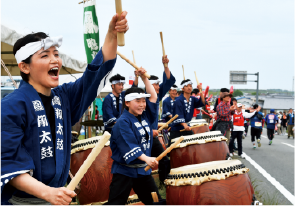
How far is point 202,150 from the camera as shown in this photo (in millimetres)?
3627

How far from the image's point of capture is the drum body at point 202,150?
3.62 metres

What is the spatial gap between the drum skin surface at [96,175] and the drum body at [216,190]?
1.21m

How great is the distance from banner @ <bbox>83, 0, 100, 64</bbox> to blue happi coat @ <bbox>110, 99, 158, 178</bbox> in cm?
259

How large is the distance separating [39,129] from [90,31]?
4.22 m

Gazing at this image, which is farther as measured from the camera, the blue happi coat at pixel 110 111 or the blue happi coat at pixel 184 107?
the blue happi coat at pixel 184 107

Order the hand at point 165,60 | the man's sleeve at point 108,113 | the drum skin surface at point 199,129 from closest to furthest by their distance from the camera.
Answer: the hand at point 165,60 < the man's sleeve at point 108,113 < the drum skin surface at point 199,129

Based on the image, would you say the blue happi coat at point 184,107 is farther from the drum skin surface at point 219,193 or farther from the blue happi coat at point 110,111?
the drum skin surface at point 219,193

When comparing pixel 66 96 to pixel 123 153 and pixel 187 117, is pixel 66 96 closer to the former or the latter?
pixel 123 153

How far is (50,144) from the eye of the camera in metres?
1.39

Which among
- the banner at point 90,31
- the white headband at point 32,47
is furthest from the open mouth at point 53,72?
the banner at point 90,31

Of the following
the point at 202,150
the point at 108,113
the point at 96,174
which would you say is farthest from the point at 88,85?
the point at 108,113

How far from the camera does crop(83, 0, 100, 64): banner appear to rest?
17.2 feet

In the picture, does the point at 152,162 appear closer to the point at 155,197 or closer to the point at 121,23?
the point at 155,197

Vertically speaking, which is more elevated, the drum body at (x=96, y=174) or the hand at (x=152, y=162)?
the hand at (x=152, y=162)
